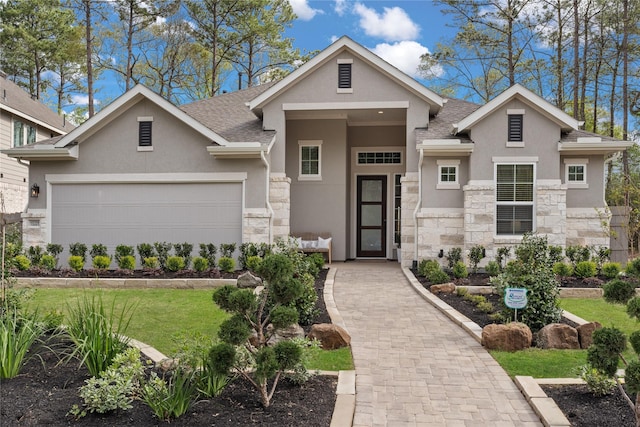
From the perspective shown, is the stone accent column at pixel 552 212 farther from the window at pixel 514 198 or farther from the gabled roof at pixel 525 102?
the gabled roof at pixel 525 102

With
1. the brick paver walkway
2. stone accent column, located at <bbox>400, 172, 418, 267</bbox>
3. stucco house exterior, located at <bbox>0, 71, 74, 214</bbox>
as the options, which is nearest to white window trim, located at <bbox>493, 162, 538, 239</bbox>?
stone accent column, located at <bbox>400, 172, 418, 267</bbox>

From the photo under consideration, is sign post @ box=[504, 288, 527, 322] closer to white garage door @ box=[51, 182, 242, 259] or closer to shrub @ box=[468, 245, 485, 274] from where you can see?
shrub @ box=[468, 245, 485, 274]

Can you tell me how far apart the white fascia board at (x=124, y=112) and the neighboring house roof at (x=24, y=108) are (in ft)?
30.5

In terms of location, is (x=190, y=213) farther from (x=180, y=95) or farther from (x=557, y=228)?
(x=180, y=95)

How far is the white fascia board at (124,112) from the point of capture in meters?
12.4

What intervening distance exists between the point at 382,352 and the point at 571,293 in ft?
18.6

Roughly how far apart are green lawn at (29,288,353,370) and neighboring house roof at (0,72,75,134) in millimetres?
13761

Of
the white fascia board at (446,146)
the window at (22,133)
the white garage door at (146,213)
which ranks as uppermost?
the window at (22,133)

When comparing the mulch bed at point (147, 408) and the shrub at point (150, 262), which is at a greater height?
the shrub at point (150, 262)

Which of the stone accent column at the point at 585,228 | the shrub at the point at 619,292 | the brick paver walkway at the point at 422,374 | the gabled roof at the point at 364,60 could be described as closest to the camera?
the shrub at the point at 619,292

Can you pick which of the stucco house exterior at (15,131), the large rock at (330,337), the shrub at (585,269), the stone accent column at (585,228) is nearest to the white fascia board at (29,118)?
the stucco house exterior at (15,131)

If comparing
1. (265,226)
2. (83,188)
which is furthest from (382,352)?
(83,188)

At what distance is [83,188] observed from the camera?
42.7 ft

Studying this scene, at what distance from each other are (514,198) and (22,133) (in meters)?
20.4
